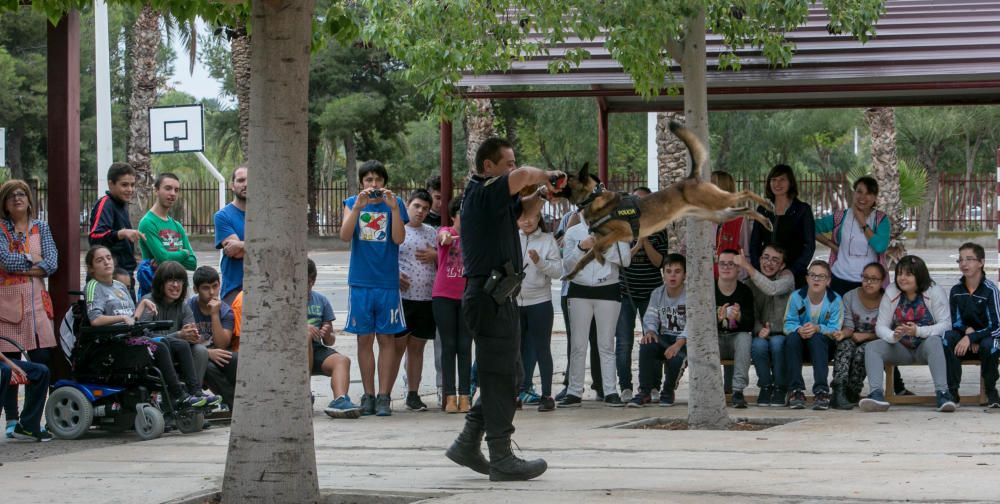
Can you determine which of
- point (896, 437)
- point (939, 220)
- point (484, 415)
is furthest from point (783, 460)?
point (939, 220)

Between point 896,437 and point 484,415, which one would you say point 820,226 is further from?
point 484,415

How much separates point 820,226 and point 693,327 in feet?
9.30

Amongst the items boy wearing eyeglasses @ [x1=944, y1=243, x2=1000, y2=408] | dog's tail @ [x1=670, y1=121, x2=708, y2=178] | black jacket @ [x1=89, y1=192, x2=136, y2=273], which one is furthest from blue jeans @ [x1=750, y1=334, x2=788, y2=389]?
black jacket @ [x1=89, y1=192, x2=136, y2=273]

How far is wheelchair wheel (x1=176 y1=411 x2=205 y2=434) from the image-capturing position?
9.24m

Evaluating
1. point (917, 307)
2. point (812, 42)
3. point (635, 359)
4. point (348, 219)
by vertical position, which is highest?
point (812, 42)

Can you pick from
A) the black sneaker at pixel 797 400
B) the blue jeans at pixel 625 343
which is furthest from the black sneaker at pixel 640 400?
the black sneaker at pixel 797 400

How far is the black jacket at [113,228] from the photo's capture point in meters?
9.95

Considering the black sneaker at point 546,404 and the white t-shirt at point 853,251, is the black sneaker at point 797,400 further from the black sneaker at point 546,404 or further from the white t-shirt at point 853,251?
the black sneaker at point 546,404

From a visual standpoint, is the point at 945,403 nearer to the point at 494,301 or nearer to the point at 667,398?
the point at 667,398

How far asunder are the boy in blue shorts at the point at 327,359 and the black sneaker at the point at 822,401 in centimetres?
377

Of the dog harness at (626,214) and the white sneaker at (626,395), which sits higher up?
the dog harness at (626,214)

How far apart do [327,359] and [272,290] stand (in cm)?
437

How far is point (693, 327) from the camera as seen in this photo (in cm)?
926

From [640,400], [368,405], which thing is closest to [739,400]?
[640,400]
